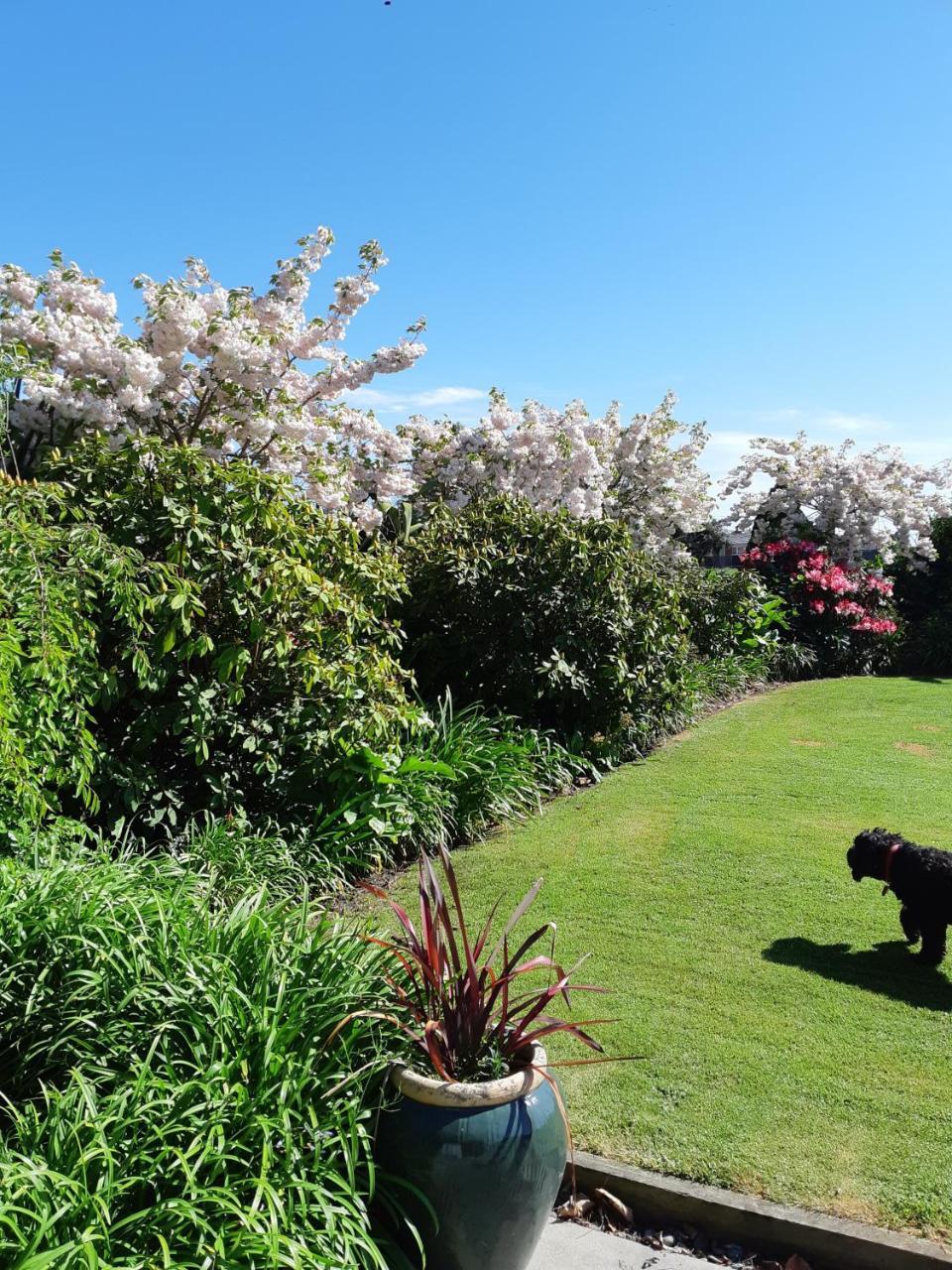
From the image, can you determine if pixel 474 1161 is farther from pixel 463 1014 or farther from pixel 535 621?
pixel 535 621

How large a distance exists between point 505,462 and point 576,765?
19.1ft

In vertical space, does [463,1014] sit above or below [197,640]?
below

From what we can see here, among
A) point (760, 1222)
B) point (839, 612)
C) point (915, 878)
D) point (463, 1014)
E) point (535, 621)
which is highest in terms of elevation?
point (839, 612)

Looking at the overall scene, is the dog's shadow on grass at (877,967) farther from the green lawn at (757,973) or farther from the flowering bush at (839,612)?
the flowering bush at (839,612)

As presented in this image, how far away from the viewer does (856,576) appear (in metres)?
15.0

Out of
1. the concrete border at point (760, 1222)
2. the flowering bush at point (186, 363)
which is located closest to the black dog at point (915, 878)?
the concrete border at point (760, 1222)

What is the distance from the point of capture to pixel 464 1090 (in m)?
2.65

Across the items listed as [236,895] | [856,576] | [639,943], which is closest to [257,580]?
[236,895]

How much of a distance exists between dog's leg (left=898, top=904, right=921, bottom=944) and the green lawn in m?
0.11

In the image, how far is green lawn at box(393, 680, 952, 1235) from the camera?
3236 mm

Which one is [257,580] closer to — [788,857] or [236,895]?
[236,895]

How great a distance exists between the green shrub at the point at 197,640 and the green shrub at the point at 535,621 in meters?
2.09

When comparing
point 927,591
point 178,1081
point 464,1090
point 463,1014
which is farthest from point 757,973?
point 927,591

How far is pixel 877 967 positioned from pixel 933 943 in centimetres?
A: 27
